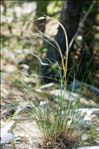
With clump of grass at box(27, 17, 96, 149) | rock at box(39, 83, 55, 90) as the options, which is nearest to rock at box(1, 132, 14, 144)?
clump of grass at box(27, 17, 96, 149)

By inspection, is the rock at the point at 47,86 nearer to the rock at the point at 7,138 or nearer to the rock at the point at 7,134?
the rock at the point at 7,134

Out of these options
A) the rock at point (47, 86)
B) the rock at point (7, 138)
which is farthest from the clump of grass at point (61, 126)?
the rock at point (47, 86)

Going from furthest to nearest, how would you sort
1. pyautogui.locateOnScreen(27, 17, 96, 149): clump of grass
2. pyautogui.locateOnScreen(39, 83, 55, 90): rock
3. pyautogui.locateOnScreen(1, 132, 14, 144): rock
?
pyautogui.locateOnScreen(39, 83, 55, 90): rock, pyautogui.locateOnScreen(1, 132, 14, 144): rock, pyautogui.locateOnScreen(27, 17, 96, 149): clump of grass

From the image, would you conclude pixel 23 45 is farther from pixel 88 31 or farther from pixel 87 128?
pixel 87 128

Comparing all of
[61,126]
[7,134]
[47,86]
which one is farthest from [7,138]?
[47,86]

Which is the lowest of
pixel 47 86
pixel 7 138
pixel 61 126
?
pixel 47 86

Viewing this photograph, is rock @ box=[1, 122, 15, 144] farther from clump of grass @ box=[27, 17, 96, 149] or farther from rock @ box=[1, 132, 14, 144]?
clump of grass @ box=[27, 17, 96, 149]

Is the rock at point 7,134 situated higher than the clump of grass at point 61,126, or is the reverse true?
the clump of grass at point 61,126

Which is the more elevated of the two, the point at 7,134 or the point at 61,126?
the point at 61,126

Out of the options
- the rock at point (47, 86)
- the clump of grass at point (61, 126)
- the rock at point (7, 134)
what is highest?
the clump of grass at point (61, 126)

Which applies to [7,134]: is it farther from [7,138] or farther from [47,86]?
[47,86]

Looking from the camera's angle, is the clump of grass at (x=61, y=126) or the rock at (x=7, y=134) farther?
the rock at (x=7, y=134)

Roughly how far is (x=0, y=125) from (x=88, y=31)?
172 inches

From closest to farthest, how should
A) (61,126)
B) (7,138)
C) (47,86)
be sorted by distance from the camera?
(61,126), (7,138), (47,86)
